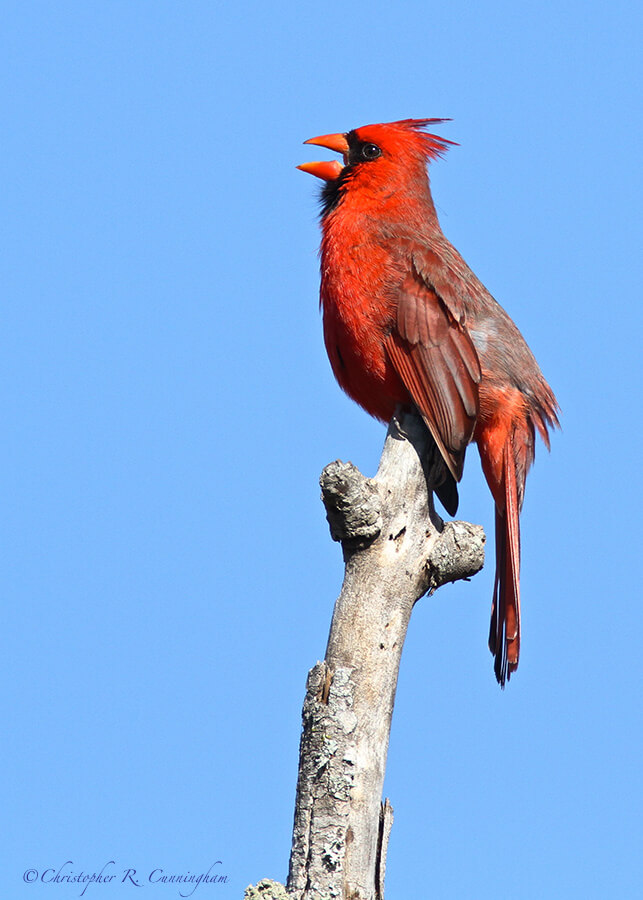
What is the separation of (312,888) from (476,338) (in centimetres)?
219

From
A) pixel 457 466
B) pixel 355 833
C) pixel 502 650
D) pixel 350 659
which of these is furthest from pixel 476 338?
pixel 355 833

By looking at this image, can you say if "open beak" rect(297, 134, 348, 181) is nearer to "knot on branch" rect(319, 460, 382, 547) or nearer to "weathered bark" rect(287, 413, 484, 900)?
"weathered bark" rect(287, 413, 484, 900)

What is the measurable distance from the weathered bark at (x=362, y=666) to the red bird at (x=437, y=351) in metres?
0.51

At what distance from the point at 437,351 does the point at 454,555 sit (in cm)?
101

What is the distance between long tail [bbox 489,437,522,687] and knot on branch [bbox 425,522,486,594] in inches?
27.4

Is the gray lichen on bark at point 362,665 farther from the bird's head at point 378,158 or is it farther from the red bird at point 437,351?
the bird's head at point 378,158

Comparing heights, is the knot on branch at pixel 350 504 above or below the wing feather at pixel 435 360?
below

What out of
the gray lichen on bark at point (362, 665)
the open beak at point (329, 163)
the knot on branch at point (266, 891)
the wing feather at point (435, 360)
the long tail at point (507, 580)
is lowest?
the knot on branch at point (266, 891)

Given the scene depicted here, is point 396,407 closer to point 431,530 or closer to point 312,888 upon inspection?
point 431,530

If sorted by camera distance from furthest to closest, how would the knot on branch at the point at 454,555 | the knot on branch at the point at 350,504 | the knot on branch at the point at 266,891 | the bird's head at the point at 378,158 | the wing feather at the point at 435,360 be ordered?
the bird's head at the point at 378,158
the wing feather at the point at 435,360
the knot on branch at the point at 454,555
the knot on branch at the point at 350,504
the knot on branch at the point at 266,891

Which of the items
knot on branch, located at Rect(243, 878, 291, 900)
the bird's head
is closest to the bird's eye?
the bird's head

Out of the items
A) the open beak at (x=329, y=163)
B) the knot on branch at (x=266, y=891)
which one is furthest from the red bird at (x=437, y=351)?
the knot on branch at (x=266, y=891)

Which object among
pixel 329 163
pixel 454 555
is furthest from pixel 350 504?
pixel 329 163

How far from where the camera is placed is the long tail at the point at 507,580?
151 inches
